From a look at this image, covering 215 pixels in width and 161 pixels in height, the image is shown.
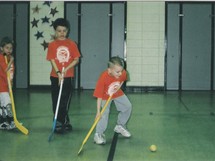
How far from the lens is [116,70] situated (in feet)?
14.5

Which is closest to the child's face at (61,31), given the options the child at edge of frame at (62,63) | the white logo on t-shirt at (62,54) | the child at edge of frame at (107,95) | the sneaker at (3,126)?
the child at edge of frame at (62,63)

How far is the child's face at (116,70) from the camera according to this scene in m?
4.40

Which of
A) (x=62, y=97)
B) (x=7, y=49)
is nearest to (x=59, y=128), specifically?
(x=62, y=97)

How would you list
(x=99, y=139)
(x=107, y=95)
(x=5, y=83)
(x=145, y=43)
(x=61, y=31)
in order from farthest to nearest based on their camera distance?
Answer: (x=145, y=43)
(x=5, y=83)
(x=61, y=31)
(x=107, y=95)
(x=99, y=139)

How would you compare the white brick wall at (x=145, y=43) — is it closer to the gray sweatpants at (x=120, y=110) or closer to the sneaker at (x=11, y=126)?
the sneaker at (x=11, y=126)

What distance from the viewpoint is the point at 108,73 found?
15.0 feet

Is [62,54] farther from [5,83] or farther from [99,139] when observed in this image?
[99,139]

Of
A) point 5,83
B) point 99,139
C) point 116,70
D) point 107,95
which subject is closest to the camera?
point 116,70

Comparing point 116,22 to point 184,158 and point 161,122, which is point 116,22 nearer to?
point 161,122

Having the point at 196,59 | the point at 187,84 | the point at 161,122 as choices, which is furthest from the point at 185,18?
the point at 161,122

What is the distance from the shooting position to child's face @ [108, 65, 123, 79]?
14.4 feet

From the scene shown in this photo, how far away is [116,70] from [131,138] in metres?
0.98

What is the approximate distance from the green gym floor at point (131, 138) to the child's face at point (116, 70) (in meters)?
0.81

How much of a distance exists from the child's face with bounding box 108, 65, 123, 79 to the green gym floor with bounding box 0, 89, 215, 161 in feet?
2.66
